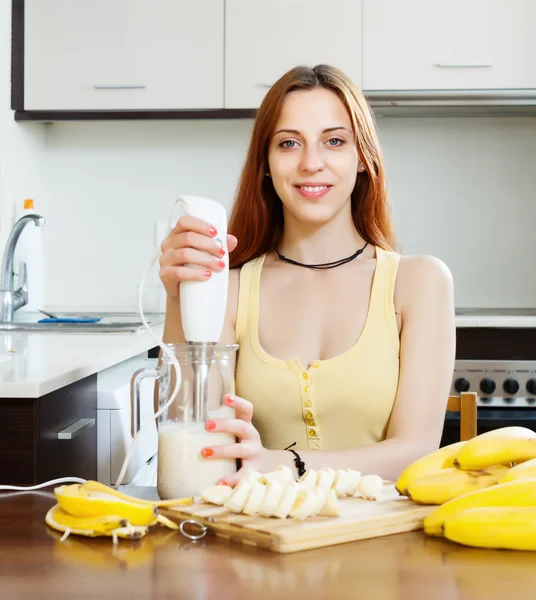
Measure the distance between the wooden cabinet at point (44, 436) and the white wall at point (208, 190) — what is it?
146 centimetres

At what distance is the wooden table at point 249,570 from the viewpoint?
66 centimetres

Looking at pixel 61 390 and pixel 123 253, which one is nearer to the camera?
pixel 61 390

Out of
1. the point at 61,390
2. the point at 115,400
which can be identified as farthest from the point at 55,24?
the point at 61,390

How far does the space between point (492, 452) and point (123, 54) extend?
7.66ft

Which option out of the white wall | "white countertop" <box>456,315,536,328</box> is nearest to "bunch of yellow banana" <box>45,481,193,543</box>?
"white countertop" <box>456,315,536,328</box>

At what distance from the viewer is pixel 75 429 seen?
164 centimetres

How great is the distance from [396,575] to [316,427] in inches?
31.2

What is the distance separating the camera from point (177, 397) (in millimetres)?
1000

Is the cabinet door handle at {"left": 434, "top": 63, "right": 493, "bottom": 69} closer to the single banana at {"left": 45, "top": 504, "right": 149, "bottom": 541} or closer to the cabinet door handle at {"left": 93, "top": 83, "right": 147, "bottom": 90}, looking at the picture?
the cabinet door handle at {"left": 93, "top": 83, "right": 147, "bottom": 90}

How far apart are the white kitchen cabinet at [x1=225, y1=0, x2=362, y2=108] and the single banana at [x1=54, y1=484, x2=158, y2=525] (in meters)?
2.18

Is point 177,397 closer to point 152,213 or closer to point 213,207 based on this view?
point 213,207

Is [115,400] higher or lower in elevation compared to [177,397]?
lower

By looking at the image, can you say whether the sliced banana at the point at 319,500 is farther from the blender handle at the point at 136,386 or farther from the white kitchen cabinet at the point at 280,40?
the white kitchen cabinet at the point at 280,40

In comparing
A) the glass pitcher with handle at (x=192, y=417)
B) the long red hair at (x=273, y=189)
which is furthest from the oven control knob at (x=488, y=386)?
the glass pitcher with handle at (x=192, y=417)
